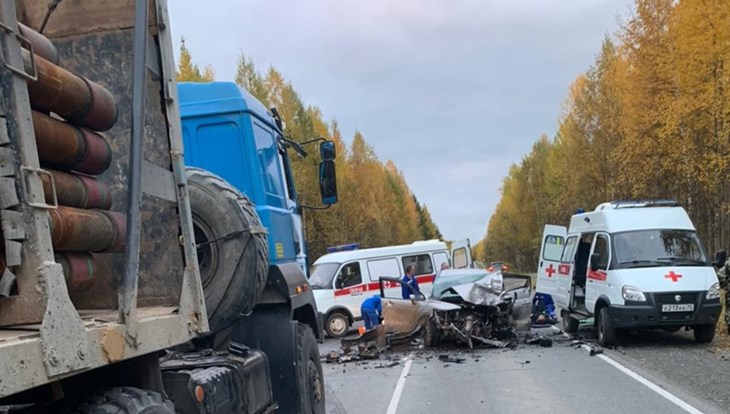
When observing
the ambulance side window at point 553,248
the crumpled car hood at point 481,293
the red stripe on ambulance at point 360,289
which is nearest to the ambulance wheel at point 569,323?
the ambulance side window at point 553,248

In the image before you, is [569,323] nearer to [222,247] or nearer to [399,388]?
[399,388]

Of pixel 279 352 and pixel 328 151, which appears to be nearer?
pixel 279 352

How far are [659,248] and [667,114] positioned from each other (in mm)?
7673

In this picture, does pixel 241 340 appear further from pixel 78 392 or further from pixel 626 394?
pixel 626 394

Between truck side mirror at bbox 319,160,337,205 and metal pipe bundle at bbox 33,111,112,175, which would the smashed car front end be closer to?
truck side mirror at bbox 319,160,337,205

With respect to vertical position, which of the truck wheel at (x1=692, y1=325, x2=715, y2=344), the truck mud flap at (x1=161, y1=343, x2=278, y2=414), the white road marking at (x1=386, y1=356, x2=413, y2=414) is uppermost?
the truck mud flap at (x1=161, y1=343, x2=278, y2=414)

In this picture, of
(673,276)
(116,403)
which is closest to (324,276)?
(673,276)

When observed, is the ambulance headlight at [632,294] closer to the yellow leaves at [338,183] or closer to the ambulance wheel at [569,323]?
the ambulance wheel at [569,323]

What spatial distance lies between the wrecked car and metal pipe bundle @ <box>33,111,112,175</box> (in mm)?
9128

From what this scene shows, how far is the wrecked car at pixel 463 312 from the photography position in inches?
443

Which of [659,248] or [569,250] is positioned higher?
[569,250]

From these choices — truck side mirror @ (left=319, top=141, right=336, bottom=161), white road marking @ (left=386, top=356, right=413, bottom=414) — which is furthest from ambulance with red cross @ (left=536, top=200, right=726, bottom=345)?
truck side mirror @ (left=319, top=141, right=336, bottom=161)

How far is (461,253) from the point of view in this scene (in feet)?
65.1

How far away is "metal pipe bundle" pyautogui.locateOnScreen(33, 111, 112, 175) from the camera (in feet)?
6.84
